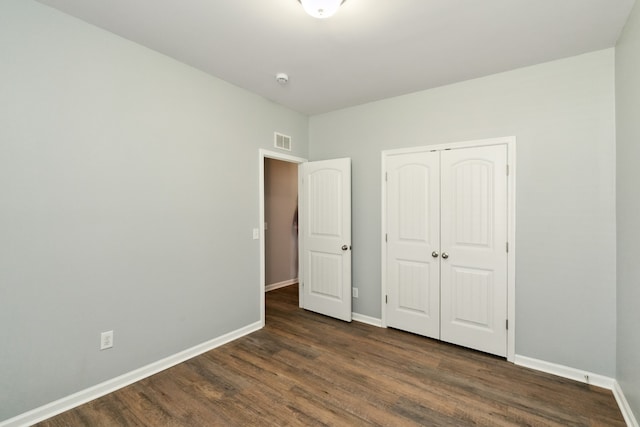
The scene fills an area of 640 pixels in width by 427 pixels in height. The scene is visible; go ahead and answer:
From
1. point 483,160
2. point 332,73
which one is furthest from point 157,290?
point 483,160

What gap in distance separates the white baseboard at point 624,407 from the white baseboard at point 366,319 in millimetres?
1916

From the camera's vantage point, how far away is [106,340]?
207 cm

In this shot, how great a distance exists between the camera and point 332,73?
2.64 metres

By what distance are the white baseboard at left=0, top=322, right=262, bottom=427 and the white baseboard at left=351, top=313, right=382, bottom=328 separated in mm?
1468

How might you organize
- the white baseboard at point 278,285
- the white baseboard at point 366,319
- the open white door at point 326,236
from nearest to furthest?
the white baseboard at point 366,319 → the open white door at point 326,236 → the white baseboard at point 278,285

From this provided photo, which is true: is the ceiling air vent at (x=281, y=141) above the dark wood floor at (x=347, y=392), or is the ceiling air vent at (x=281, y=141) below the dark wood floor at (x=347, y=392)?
above

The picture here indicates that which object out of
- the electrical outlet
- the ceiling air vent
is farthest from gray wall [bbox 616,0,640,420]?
the electrical outlet

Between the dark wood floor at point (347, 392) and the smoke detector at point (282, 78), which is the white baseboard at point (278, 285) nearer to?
the dark wood floor at point (347, 392)

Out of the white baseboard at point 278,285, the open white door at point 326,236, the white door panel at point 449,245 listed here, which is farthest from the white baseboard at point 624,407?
the white baseboard at point 278,285

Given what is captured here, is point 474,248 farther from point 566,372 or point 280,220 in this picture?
point 280,220

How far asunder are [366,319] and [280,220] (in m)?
2.39

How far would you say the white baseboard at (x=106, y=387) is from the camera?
1744mm

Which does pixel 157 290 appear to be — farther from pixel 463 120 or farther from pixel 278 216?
pixel 463 120

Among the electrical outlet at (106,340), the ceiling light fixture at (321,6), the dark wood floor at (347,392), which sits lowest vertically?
the dark wood floor at (347,392)
